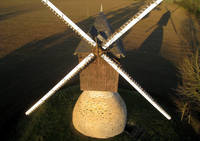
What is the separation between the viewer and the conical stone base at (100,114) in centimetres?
1163

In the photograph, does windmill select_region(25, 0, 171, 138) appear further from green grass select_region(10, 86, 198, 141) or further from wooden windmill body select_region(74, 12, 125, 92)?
green grass select_region(10, 86, 198, 141)

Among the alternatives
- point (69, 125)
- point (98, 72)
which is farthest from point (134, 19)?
point (69, 125)

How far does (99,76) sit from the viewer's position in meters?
10.7

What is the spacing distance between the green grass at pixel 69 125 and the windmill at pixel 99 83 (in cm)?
177

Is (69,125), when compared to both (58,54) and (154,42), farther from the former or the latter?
(154,42)

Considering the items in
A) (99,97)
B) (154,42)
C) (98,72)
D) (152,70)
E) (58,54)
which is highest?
(98,72)

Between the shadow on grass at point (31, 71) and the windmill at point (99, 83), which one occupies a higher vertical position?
the windmill at point (99, 83)

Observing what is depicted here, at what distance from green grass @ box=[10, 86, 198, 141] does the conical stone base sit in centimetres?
119

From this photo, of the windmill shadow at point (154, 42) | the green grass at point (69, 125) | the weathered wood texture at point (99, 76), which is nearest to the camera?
the weathered wood texture at point (99, 76)

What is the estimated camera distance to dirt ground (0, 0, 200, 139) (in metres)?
20.0

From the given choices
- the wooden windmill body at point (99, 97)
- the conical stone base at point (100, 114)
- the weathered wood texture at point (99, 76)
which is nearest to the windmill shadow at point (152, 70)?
the conical stone base at point (100, 114)

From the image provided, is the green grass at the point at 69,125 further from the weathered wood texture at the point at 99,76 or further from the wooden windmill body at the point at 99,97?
the weathered wood texture at the point at 99,76

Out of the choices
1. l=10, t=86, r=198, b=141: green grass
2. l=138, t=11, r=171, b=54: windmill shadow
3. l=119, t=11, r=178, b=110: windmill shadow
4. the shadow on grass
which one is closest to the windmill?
l=10, t=86, r=198, b=141: green grass

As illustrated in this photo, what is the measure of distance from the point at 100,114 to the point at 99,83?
2547 mm
